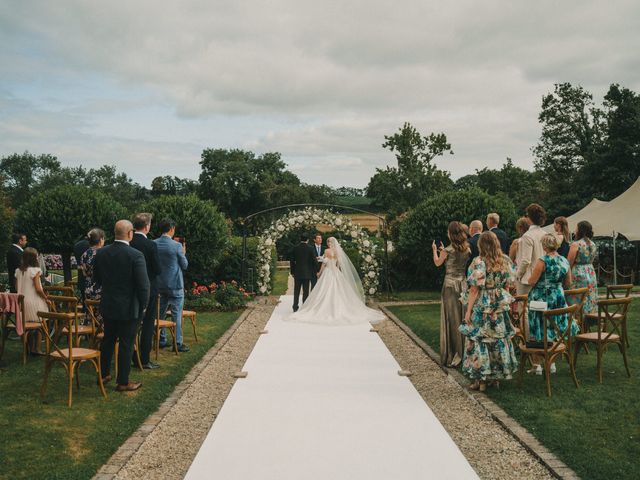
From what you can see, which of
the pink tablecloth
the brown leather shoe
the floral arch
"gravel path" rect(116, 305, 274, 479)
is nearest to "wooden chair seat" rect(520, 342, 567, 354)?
"gravel path" rect(116, 305, 274, 479)

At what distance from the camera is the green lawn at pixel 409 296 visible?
17478 mm

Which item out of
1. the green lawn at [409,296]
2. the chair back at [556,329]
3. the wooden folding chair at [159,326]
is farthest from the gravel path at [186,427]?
the green lawn at [409,296]

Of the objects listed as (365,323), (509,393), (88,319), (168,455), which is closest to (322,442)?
(168,455)

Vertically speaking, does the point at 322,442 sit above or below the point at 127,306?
below

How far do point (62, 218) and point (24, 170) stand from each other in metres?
65.2

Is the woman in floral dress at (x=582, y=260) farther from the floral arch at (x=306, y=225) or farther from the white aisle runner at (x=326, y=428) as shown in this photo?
the floral arch at (x=306, y=225)

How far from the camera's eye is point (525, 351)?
6723mm

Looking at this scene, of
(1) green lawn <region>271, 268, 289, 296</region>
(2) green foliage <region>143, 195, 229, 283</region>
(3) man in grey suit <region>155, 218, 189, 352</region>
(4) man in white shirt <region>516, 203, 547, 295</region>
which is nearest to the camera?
(4) man in white shirt <region>516, 203, 547, 295</region>

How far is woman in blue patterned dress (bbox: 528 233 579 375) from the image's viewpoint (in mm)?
7074

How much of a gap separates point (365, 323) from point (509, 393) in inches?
247

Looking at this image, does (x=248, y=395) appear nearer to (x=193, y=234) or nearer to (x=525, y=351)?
(x=525, y=351)

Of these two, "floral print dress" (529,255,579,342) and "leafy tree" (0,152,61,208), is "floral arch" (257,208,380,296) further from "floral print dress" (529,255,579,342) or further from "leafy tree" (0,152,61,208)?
"leafy tree" (0,152,61,208)

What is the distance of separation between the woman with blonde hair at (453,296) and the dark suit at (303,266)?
6277 mm

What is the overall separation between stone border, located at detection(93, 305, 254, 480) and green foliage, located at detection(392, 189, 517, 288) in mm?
10046
